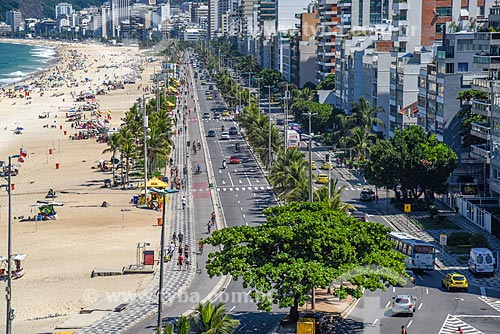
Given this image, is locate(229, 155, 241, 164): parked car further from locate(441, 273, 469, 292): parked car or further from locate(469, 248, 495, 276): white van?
locate(441, 273, 469, 292): parked car

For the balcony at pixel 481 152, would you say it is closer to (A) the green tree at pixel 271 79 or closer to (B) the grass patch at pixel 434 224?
(B) the grass patch at pixel 434 224

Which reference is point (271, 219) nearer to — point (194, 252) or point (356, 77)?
point (194, 252)

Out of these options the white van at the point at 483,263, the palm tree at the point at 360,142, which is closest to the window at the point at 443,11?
the palm tree at the point at 360,142

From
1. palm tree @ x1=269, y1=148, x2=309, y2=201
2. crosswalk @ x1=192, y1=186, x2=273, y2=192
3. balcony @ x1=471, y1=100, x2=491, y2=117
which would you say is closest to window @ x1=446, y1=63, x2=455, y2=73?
balcony @ x1=471, y1=100, x2=491, y2=117

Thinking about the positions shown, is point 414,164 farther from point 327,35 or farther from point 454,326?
point 327,35

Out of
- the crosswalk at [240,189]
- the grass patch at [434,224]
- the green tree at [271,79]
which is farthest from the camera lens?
the green tree at [271,79]

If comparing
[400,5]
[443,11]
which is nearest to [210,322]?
[400,5]
